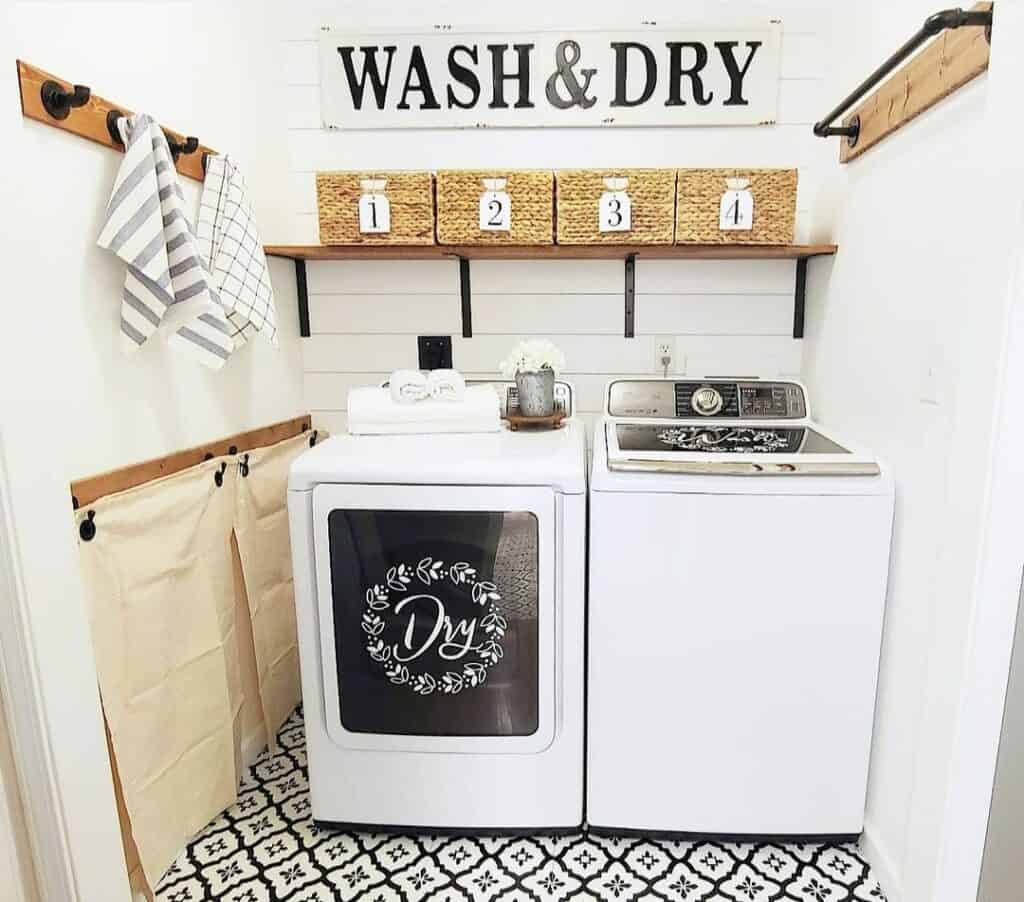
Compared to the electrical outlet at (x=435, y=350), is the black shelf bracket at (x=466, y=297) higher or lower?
higher

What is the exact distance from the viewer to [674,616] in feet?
5.31

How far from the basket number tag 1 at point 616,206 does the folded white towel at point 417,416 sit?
657 mm

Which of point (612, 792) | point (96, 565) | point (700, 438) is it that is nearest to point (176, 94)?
point (96, 565)

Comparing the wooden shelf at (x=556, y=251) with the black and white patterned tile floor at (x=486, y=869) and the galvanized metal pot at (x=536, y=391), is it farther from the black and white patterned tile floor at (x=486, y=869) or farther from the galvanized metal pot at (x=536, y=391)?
the black and white patterned tile floor at (x=486, y=869)

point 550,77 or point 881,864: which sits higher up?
point 550,77

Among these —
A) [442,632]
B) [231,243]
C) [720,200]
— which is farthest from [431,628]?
[720,200]

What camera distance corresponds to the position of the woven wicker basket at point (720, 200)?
6.54 feet

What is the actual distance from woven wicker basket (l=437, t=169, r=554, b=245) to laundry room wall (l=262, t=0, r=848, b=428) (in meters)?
0.28

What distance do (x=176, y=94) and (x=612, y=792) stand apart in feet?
6.88

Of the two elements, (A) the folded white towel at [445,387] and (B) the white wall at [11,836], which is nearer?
(B) the white wall at [11,836]

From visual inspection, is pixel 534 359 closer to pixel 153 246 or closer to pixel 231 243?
pixel 231 243

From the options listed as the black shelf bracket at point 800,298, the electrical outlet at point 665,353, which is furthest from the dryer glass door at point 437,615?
the black shelf bracket at point 800,298

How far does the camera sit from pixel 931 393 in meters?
1.42

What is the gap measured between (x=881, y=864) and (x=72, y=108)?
243 cm
